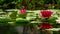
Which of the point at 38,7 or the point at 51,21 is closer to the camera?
the point at 51,21

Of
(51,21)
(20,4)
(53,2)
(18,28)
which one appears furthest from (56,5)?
(18,28)

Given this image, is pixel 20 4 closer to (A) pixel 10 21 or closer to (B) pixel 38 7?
(B) pixel 38 7

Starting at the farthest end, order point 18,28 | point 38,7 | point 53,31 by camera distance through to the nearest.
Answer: point 38,7, point 18,28, point 53,31

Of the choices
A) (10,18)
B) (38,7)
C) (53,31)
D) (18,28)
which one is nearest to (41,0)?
(38,7)

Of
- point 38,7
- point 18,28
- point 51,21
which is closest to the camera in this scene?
point 18,28

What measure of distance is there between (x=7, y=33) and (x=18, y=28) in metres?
0.31

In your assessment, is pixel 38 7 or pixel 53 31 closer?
pixel 53 31

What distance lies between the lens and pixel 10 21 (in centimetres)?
395

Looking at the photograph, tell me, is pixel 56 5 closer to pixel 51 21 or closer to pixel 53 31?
pixel 51 21

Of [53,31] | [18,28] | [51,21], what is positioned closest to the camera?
[53,31]

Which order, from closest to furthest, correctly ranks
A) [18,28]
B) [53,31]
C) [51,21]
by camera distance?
[53,31], [18,28], [51,21]

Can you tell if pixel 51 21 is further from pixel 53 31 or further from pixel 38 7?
pixel 38 7

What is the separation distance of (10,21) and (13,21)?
0.05 metres

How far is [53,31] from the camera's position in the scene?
310cm
